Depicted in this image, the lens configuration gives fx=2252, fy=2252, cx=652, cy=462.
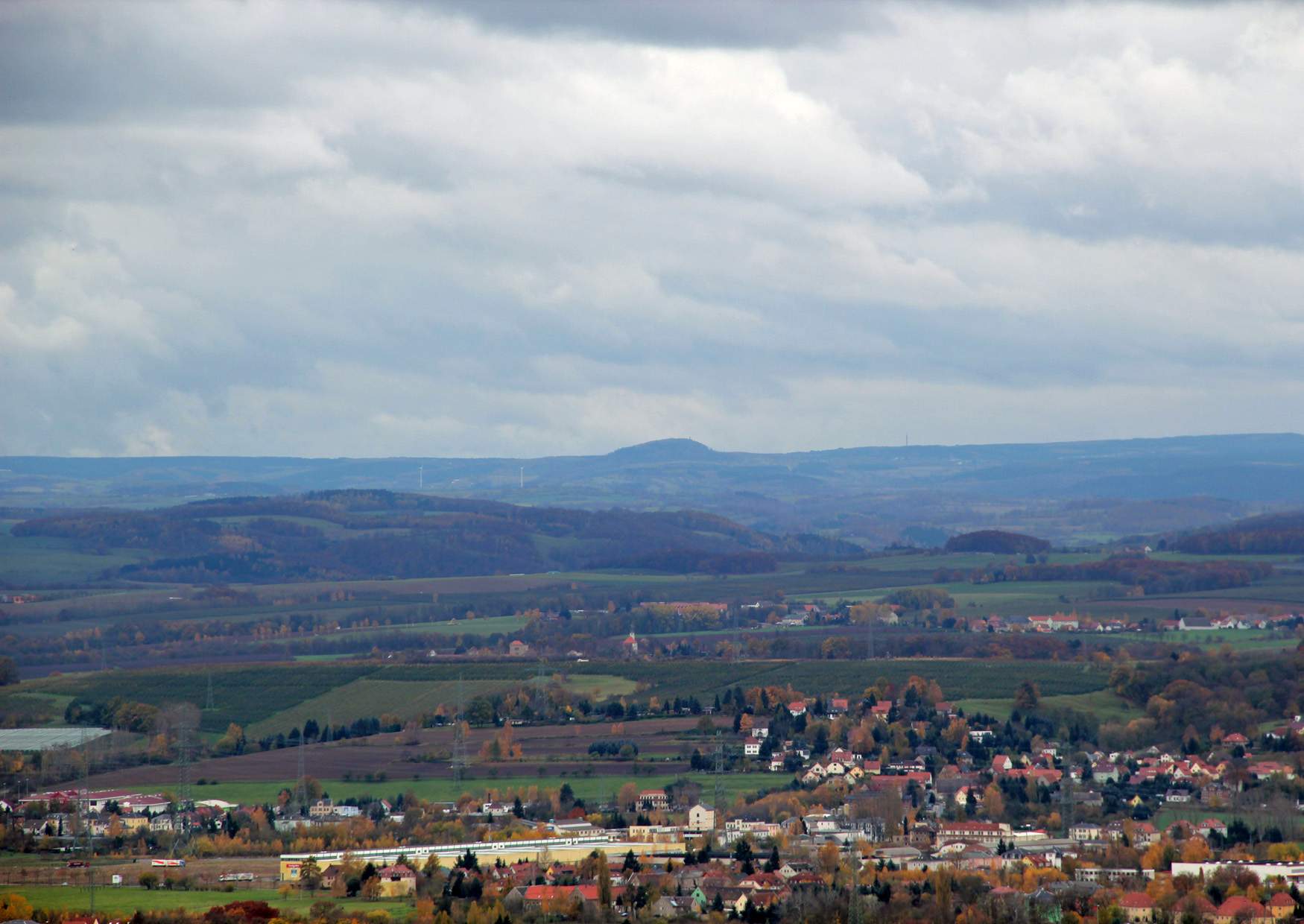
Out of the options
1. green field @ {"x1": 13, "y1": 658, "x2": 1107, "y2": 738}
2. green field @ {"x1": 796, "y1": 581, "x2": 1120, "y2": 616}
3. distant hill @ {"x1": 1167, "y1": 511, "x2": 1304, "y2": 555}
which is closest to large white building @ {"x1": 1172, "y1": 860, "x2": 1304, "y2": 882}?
green field @ {"x1": 13, "y1": 658, "x2": 1107, "y2": 738}

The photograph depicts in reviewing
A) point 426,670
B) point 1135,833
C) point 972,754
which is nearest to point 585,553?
point 426,670

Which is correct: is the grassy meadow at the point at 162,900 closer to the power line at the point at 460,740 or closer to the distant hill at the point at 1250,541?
the power line at the point at 460,740

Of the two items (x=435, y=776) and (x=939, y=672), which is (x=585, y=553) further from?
(x=435, y=776)

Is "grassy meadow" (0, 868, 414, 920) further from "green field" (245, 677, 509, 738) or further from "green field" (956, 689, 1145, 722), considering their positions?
"green field" (956, 689, 1145, 722)

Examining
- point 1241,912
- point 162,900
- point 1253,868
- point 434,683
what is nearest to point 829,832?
point 1253,868

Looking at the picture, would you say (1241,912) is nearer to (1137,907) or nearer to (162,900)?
(1137,907)
